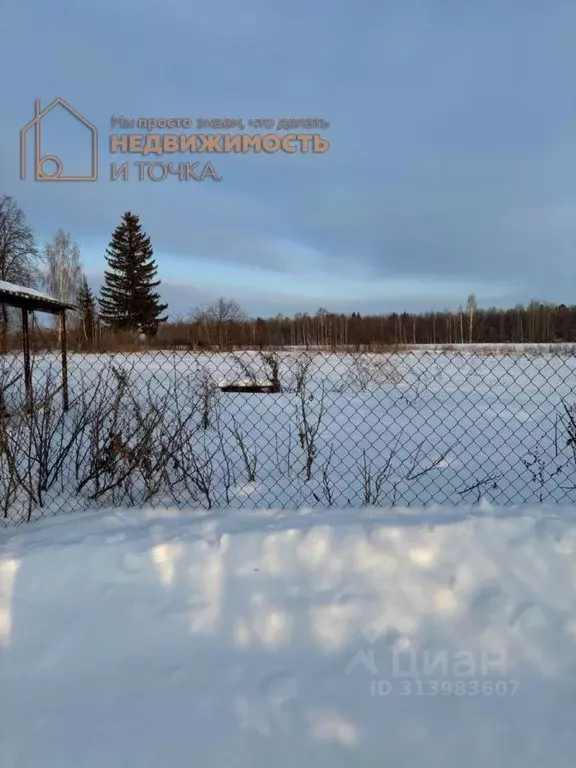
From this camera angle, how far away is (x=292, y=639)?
72.4 inches

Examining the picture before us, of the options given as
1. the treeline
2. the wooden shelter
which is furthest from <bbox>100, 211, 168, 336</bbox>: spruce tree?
the wooden shelter

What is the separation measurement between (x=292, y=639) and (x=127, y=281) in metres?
39.3

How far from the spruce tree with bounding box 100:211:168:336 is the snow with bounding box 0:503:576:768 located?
37.4 meters

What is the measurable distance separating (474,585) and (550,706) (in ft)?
1.47

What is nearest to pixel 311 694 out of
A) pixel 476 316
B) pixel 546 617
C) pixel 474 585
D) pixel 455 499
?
pixel 474 585

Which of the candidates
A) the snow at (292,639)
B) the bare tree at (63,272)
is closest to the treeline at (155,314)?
the bare tree at (63,272)

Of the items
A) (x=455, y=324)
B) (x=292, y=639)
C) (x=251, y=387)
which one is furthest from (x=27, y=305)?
(x=455, y=324)

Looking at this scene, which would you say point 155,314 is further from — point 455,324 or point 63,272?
point 455,324

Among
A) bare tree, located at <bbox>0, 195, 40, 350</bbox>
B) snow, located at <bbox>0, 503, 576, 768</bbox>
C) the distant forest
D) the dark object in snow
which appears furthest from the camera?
the distant forest

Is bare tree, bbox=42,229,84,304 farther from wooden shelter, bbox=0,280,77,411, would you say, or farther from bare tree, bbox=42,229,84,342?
wooden shelter, bbox=0,280,77,411

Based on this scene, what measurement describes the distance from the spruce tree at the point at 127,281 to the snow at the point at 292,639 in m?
37.4

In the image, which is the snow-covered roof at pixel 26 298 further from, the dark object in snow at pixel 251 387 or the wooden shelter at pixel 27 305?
the dark object in snow at pixel 251 387

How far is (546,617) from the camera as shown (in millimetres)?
1865

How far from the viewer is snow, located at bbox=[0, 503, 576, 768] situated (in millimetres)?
1519
